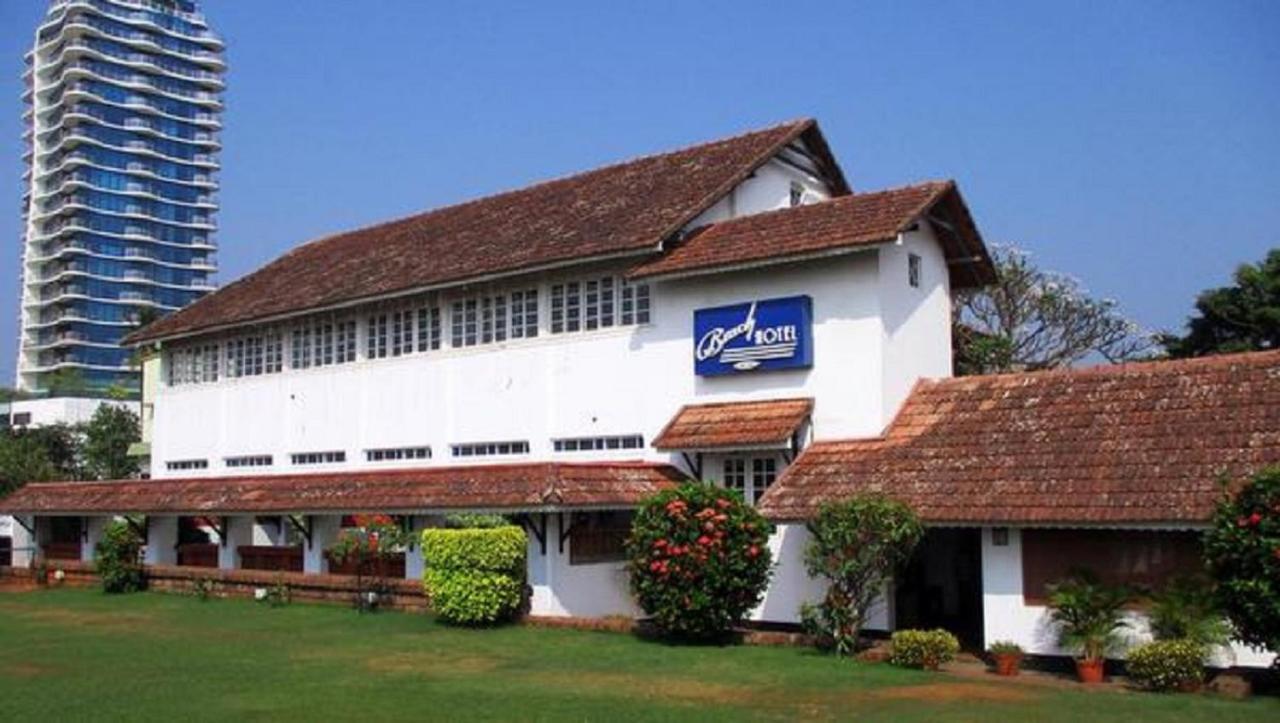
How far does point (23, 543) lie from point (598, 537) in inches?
806

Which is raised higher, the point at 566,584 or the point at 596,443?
the point at 596,443

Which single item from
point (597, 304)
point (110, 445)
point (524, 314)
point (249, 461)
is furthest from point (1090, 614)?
point (110, 445)

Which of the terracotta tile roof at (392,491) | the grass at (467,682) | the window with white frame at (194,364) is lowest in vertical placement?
the grass at (467,682)

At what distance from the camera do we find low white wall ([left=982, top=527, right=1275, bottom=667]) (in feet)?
53.7

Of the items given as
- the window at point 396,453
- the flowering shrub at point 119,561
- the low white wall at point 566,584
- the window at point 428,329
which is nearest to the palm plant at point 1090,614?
the low white wall at point 566,584

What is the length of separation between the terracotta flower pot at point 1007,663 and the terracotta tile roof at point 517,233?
379 inches

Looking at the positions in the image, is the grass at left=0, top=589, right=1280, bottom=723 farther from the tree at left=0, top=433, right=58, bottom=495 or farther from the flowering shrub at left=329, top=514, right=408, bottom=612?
the tree at left=0, top=433, right=58, bottom=495

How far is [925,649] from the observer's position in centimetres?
1582

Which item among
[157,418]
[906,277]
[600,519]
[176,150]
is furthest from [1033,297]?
[176,150]

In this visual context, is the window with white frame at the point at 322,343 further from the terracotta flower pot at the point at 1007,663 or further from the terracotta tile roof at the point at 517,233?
the terracotta flower pot at the point at 1007,663

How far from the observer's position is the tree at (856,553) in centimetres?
1669

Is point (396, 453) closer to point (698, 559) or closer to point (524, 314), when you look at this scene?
point (524, 314)

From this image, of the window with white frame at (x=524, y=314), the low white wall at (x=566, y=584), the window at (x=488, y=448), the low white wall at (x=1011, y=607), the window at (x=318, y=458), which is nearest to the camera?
the low white wall at (x=1011, y=607)

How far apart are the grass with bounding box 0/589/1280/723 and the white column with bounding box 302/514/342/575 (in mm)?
4662
